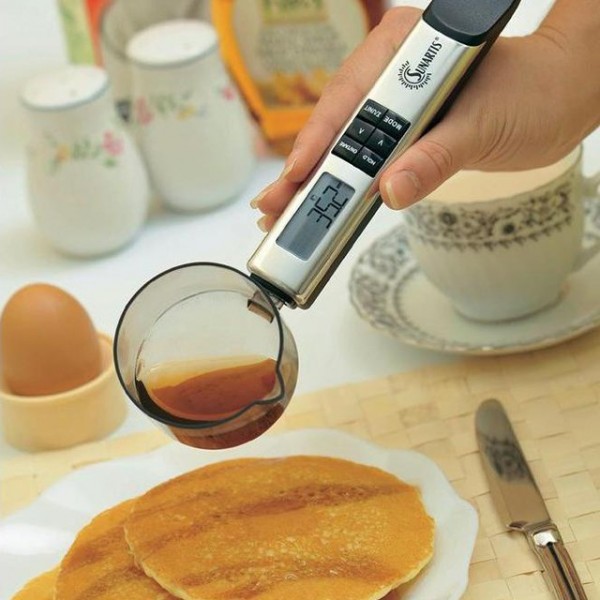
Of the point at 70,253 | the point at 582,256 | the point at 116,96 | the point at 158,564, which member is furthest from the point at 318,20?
the point at 158,564

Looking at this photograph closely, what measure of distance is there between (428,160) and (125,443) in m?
0.40

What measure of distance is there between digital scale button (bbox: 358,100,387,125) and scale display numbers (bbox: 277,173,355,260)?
5 cm

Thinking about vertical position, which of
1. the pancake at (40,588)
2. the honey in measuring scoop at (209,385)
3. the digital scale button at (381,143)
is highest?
the digital scale button at (381,143)

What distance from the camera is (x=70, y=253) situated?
1.48 metres

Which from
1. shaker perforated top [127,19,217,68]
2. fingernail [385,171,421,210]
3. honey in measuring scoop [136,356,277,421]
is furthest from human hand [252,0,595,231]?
shaker perforated top [127,19,217,68]

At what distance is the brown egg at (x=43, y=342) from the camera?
112cm

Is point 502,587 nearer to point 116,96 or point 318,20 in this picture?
point 318,20

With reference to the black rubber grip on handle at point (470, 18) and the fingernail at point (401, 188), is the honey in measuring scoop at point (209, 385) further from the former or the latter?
the black rubber grip on handle at point (470, 18)

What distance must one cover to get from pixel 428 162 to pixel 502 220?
0.25m

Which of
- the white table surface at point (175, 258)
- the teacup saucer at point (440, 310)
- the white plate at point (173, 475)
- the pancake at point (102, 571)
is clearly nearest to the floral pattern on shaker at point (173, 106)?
the white table surface at point (175, 258)

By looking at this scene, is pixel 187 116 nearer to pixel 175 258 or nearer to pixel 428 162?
pixel 175 258

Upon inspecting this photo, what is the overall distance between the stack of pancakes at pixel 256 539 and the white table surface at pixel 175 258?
0.18 metres

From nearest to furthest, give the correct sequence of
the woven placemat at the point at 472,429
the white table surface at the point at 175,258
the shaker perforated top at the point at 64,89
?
the woven placemat at the point at 472,429 < the white table surface at the point at 175,258 < the shaker perforated top at the point at 64,89

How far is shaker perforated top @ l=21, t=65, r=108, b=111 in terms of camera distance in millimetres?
1386
